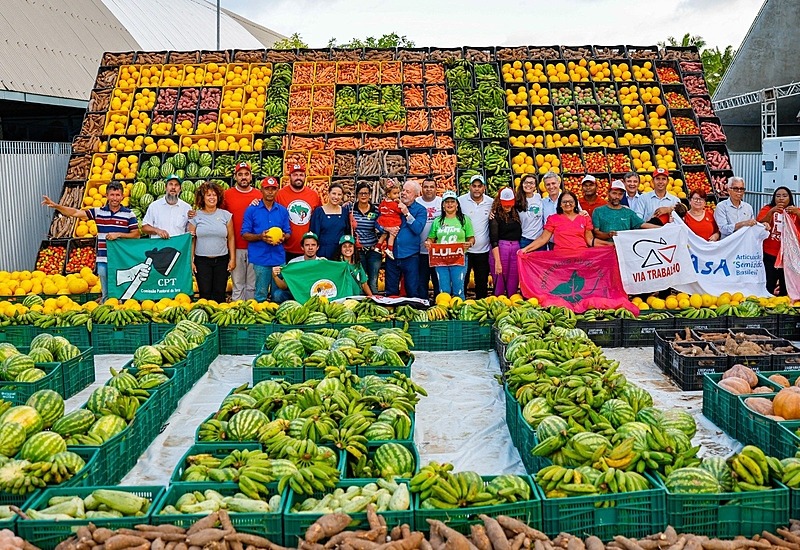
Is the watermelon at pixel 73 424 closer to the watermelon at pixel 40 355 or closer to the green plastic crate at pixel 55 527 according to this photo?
the green plastic crate at pixel 55 527

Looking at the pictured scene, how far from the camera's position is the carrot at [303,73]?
14922 millimetres

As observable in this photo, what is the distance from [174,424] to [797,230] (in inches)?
312

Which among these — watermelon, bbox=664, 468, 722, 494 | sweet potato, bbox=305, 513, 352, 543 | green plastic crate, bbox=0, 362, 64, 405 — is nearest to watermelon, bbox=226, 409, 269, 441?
sweet potato, bbox=305, 513, 352, 543

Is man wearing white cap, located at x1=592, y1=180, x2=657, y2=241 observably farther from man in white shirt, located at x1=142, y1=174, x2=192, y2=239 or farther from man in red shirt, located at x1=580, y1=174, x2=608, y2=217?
man in white shirt, located at x1=142, y1=174, x2=192, y2=239

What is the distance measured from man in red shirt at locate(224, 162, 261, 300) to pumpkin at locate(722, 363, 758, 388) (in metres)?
5.86

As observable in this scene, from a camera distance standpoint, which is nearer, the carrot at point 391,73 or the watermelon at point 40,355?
the watermelon at point 40,355

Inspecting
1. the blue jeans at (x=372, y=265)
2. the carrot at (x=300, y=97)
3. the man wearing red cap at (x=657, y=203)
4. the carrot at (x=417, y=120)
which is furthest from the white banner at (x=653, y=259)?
the carrot at (x=300, y=97)

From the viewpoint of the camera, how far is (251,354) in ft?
26.5

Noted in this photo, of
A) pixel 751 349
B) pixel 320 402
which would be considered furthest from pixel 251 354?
pixel 751 349

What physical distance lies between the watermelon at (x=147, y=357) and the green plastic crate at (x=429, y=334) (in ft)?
8.69

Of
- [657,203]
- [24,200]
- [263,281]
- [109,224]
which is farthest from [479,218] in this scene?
[24,200]

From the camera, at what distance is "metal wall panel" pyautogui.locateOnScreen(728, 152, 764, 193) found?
68.5 feet

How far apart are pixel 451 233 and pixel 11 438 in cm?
566

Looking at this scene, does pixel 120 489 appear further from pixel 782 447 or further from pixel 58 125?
pixel 58 125
